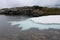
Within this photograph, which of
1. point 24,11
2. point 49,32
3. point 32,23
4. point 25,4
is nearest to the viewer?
point 49,32

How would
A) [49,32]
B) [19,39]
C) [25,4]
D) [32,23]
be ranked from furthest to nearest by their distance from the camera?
[25,4]
[32,23]
[49,32]
[19,39]

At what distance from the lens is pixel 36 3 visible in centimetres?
155

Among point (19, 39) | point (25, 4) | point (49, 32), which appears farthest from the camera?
A: point (25, 4)

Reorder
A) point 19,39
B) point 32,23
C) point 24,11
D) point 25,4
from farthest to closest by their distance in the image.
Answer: point 25,4 < point 24,11 < point 32,23 < point 19,39

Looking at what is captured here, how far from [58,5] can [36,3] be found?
274 millimetres

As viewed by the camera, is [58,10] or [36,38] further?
[58,10]

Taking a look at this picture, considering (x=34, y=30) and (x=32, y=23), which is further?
(x=32, y=23)

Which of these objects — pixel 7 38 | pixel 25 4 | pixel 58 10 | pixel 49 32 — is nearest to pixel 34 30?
pixel 49 32

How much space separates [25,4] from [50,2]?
313mm

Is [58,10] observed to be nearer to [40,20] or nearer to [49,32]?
[40,20]

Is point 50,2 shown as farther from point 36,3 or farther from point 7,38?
point 7,38

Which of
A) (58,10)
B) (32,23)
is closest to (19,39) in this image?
(32,23)

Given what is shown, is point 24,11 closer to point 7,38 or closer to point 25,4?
point 25,4

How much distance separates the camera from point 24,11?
1310 mm
